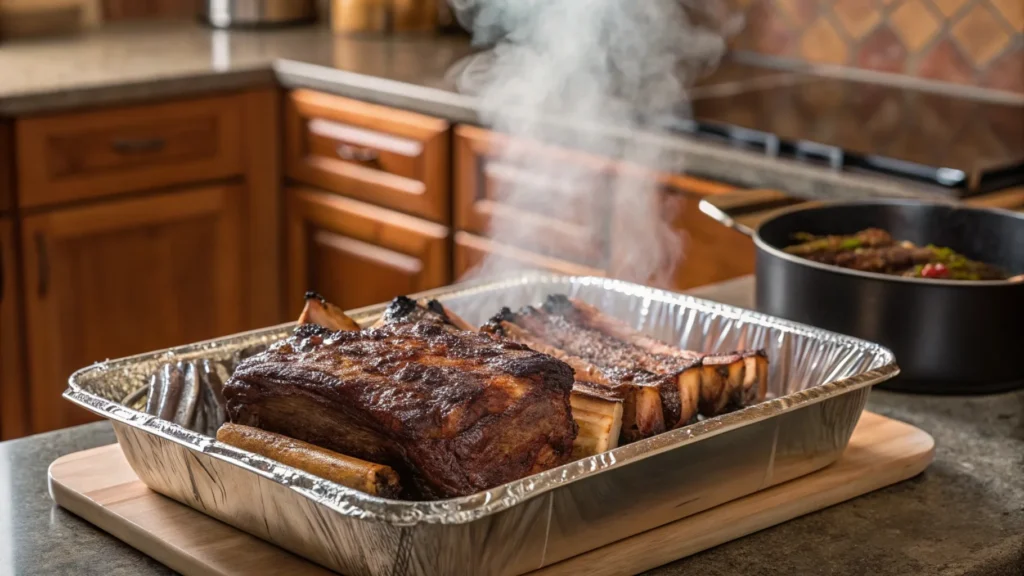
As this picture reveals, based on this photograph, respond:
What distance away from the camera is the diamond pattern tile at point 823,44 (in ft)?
8.89

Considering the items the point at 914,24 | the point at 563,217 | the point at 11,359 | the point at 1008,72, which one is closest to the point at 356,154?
the point at 563,217

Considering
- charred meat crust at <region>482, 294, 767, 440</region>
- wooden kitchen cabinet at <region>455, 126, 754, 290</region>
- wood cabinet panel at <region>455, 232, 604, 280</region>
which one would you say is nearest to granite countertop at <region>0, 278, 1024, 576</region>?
charred meat crust at <region>482, 294, 767, 440</region>

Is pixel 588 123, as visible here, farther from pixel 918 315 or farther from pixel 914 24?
pixel 918 315

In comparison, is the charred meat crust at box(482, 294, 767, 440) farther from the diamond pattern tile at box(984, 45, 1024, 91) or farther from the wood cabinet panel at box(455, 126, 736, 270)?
the diamond pattern tile at box(984, 45, 1024, 91)

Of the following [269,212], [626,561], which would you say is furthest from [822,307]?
[269,212]

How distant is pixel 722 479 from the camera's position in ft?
3.07

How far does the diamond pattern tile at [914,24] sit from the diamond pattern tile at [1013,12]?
132mm

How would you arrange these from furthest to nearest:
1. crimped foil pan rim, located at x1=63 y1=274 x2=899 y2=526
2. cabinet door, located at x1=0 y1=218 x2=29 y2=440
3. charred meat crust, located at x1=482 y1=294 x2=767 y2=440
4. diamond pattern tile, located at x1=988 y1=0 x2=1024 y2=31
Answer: cabinet door, located at x1=0 y1=218 x2=29 y2=440
diamond pattern tile, located at x1=988 y1=0 x2=1024 y2=31
charred meat crust, located at x1=482 y1=294 x2=767 y2=440
crimped foil pan rim, located at x1=63 y1=274 x2=899 y2=526

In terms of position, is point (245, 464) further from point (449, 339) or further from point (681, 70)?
point (681, 70)

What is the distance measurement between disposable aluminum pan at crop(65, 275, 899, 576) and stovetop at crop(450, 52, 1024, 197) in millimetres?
922

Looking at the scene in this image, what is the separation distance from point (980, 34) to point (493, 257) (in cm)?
103

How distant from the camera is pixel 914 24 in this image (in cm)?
257

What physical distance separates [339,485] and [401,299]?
1.09 feet

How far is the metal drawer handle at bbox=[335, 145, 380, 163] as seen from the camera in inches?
105
